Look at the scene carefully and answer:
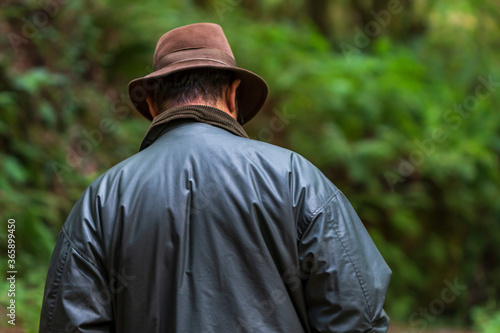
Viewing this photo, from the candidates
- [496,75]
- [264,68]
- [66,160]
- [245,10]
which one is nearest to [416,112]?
[496,75]

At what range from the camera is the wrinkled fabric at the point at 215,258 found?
179 centimetres

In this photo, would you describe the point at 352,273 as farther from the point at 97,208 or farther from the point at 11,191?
the point at 11,191

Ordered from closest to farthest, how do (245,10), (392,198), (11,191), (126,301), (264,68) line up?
(126,301) → (11,191) → (392,198) → (264,68) → (245,10)

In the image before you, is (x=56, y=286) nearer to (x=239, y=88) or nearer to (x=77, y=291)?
(x=77, y=291)

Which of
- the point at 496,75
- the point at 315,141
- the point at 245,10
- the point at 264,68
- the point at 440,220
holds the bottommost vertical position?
the point at 440,220

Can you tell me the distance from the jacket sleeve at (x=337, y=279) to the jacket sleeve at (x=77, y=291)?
0.66 m

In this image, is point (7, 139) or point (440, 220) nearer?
point (7, 139)

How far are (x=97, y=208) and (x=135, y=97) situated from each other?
2.38 ft

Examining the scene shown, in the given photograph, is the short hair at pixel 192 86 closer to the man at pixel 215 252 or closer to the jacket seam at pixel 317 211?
the man at pixel 215 252

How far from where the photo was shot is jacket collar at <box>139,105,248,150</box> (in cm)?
203

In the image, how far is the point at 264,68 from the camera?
28.9 feet

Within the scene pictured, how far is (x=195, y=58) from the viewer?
2113 mm

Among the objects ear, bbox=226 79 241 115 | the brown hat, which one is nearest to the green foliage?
the brown hat

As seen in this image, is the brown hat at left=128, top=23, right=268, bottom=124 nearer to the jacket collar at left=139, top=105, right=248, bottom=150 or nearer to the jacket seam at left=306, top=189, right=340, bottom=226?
the jacket collar at left=139, top=105, right=248, bottom=150
